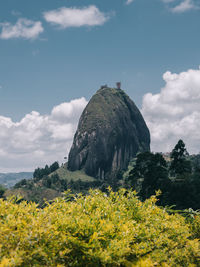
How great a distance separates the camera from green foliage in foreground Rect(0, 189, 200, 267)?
371 centimetres

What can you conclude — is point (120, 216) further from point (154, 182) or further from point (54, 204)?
point (154, 182)

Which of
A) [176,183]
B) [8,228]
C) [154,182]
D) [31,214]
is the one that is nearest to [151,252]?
[31,214]

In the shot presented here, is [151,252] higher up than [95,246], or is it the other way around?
[95,246]

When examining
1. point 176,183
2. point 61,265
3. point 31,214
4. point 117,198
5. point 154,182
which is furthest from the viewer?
point 154,182

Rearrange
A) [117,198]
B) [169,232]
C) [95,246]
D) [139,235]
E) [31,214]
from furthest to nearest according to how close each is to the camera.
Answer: [117,198] → [169,232] → [139,235] → [31,214] → [95,246]

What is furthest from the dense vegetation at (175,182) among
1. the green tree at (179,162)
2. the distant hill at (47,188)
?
the distant hill at (47,188)

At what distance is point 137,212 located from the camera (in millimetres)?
5344

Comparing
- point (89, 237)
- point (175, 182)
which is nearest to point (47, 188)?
point (175, 182)

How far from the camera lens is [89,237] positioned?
4.12 metres

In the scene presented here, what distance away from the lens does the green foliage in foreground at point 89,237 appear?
3.71m

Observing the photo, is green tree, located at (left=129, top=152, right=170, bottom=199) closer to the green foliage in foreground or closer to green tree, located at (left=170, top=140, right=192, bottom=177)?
green tree, located at (left=170, top=140, right=192, bottom=177)

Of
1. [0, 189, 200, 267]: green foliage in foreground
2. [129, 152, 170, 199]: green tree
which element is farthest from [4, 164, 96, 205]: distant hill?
[0, 189, 200, 267]: green foliage in foreground

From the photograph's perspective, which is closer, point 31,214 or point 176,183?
point 31,214

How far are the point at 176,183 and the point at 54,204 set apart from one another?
5025 cm
